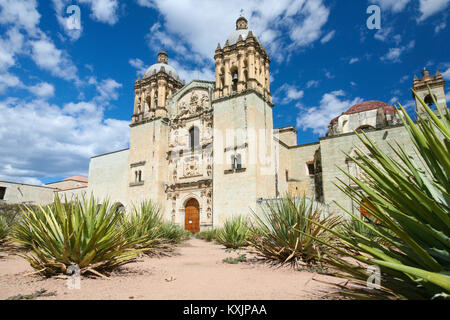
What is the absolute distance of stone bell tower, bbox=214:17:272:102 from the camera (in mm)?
16791

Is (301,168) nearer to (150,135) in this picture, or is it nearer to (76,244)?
(150,135)

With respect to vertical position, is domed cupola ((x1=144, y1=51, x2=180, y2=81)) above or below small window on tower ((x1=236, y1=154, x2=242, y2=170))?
above

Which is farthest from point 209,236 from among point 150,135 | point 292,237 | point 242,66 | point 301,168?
point 242,66

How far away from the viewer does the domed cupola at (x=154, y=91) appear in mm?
20672

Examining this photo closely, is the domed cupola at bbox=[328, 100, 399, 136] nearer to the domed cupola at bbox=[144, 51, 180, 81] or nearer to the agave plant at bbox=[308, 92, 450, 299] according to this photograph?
the domed cupola at bbox=[144, 51, 180, 81]

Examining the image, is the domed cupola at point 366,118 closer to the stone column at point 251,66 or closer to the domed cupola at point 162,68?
the stone column at point 251,66

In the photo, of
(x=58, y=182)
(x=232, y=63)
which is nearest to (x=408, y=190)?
(x=232, y=63)

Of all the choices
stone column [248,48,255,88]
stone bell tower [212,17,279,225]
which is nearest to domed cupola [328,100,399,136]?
stone bell tower [212,17,279,225]

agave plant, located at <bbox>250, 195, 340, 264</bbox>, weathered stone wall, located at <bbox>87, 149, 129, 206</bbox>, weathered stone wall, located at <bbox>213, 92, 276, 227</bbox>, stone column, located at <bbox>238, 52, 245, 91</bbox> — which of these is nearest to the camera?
agave plant, located at <bbox>250, 195, 340, 264</bbox>

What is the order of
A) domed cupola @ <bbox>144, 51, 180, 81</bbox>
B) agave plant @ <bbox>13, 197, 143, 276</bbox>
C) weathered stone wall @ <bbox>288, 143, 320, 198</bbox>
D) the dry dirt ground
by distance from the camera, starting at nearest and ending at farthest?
the dry dirt ground < agave plant @ <bbox>13, 197, 143, 276</bbox> < weathered stone wall @ <bbox>288, 143, 320, 198</bbox> < domed cupola @ <bbox>144, 51, 180, 81</bbox>

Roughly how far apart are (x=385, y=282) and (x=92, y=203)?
13.4 feet

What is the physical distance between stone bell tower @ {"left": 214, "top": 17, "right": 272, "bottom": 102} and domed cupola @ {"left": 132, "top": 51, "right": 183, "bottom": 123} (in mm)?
5361

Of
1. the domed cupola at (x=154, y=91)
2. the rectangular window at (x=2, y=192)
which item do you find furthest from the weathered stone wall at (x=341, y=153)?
the rectangular window at (x=2, y=192)

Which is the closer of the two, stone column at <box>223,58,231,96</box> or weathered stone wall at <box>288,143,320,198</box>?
stone column at <box>223,58,231,96</box>
